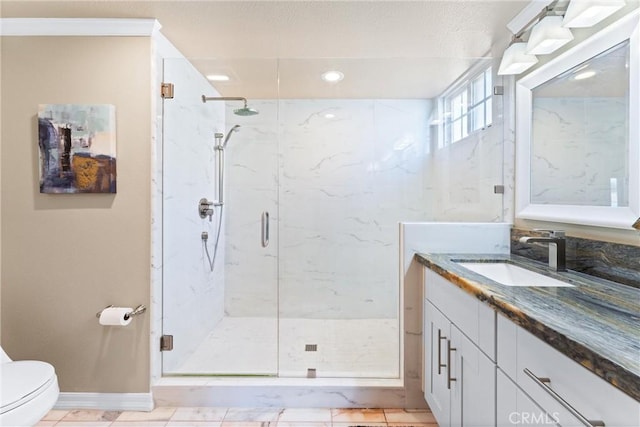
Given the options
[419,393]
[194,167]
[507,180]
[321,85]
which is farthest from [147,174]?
[507,180]

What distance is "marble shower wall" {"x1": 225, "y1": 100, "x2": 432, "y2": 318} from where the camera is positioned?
277 centimetres

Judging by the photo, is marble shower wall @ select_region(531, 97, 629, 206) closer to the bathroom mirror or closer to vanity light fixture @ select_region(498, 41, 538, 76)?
the bathroom mirror

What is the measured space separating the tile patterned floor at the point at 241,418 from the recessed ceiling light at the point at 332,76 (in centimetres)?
233

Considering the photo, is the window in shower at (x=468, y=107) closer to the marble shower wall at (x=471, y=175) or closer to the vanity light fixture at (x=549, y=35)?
the marble shower wall at (x=471, y=175)

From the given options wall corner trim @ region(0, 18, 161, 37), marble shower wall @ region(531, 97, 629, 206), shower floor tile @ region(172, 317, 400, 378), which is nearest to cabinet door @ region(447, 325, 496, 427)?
shower floor tile @ region(172, 317, 400, 378)

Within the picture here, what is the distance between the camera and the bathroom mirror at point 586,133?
1259mm

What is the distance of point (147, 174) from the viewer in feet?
6.33

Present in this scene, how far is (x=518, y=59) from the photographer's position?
1.74 metres

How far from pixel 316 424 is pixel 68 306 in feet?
5.24

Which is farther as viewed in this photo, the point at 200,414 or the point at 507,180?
the point at 507,180

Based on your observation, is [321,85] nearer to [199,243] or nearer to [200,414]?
[199,243]

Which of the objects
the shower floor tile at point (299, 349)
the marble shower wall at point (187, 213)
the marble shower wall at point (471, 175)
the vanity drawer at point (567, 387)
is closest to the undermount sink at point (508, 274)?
the marble shower wall at point (471, 175)

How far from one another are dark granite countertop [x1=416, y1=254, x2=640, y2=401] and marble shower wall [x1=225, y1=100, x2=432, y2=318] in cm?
154

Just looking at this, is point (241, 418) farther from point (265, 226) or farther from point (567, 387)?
point (567, 387)
